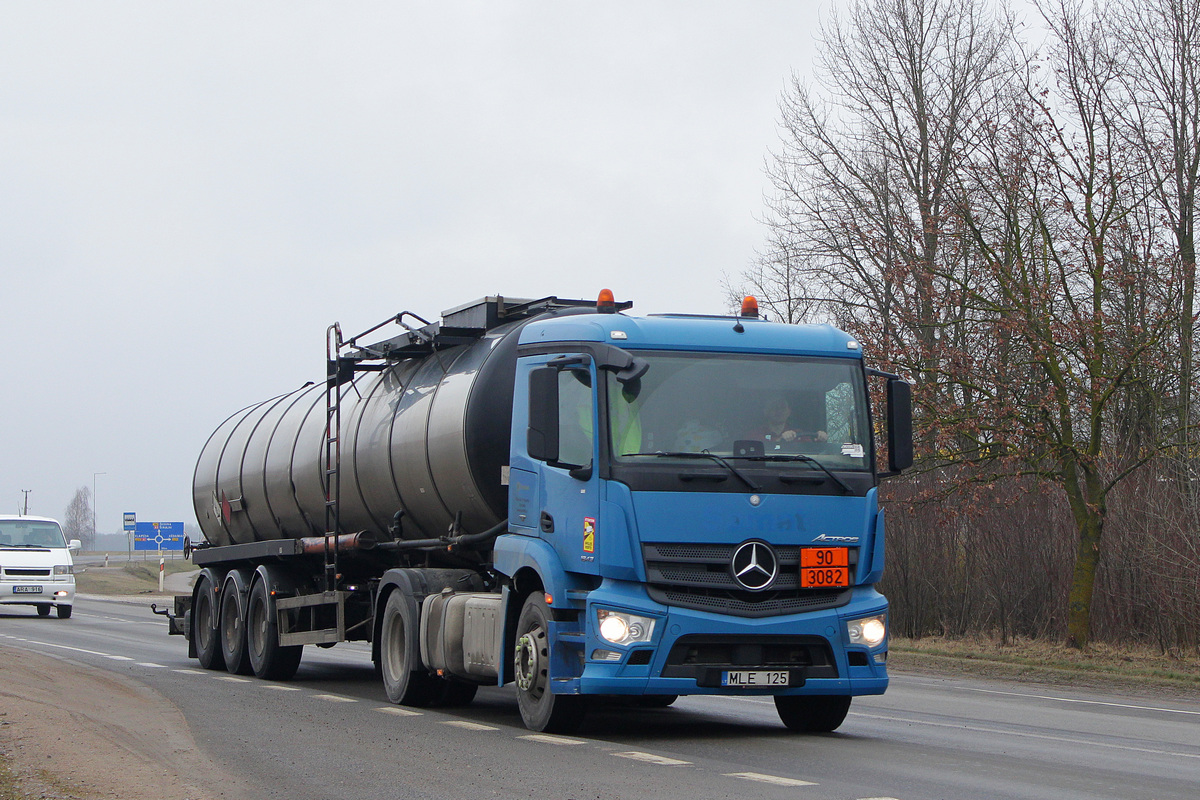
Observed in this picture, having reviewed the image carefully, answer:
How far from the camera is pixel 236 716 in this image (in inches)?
482

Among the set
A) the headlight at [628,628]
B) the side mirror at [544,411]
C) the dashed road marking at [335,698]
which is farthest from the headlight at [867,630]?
the dashed road marking at [335,698]

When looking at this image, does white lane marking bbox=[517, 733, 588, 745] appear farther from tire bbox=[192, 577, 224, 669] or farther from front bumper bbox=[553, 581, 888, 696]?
tire bbox=[192, 577, 224, 669]

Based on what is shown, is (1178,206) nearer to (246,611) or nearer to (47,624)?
(246,611)

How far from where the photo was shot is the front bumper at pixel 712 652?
9875 millimetres

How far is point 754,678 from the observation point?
396 inches

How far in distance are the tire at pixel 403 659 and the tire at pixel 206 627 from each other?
17.9 feet

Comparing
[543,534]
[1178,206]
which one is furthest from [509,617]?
[1178,206]

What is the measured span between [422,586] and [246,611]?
5427 millimetres

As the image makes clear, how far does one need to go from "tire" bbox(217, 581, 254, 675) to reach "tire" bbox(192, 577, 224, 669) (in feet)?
0.48

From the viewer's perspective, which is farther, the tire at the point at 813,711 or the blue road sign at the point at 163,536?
the blue road sign at the point at 163,536

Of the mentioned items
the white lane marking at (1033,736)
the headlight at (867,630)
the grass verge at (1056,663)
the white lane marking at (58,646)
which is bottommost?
the grass verge at (1056,663)

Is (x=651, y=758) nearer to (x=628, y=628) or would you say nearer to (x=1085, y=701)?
(x=628, y=628)

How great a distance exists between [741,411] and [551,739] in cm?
269

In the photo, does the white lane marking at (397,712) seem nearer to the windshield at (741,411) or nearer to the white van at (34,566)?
the windshield at (741,411)
